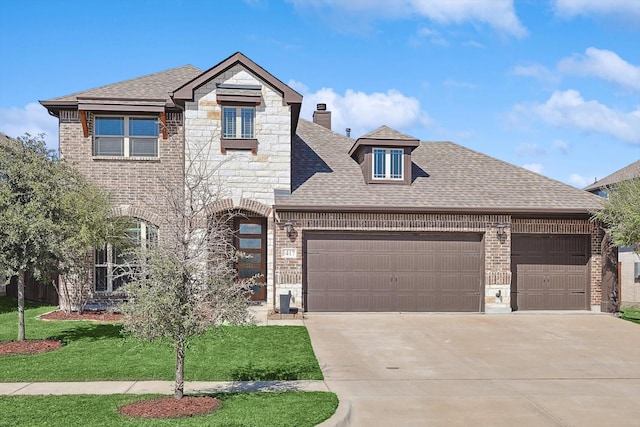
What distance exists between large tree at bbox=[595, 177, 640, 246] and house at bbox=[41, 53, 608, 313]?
1136 millimetres

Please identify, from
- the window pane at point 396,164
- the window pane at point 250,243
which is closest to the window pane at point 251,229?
the window pane at point 250,243

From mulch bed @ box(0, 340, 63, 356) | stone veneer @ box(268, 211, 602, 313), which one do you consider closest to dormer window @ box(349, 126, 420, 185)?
stone veneer @ box(268, 211, 602, 313)

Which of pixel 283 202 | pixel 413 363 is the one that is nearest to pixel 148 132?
pixel 283 202

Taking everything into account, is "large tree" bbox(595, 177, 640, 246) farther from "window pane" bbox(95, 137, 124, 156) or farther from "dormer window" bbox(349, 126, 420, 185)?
"window pane" bbox(95, 137, 124, 156)

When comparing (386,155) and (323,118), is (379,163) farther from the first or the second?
(323,118)

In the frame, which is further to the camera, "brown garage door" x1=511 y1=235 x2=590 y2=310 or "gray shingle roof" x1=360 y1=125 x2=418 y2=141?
"gray shingle roof" x1=360 y1=125 x2=418 y2=141

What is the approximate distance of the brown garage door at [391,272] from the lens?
19.0 m

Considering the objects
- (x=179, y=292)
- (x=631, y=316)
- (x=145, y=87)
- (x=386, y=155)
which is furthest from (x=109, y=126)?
(x=631, y=316)

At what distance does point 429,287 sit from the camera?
19.2 m

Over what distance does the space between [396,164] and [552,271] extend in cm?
644

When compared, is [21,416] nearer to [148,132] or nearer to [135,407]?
[135,407]

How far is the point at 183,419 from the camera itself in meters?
7.96

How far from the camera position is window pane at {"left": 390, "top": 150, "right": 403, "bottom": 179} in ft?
68.4

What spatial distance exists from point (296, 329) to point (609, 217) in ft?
33.9
